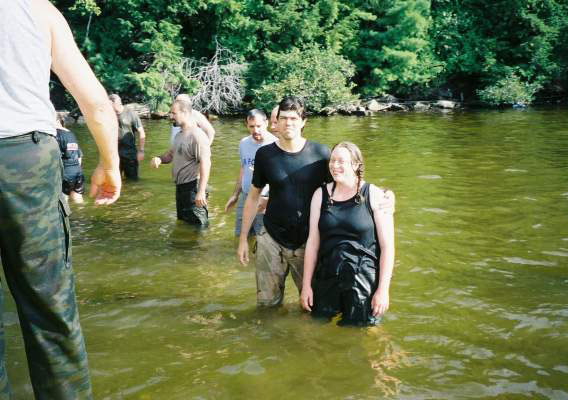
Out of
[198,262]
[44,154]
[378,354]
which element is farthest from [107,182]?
[198,262]

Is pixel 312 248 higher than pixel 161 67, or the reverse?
pixel 161 67

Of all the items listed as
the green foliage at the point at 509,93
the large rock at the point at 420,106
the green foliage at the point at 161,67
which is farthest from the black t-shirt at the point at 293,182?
the green foliage at the point at 509,93

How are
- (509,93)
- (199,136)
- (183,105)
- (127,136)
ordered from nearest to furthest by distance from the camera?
(183,105) → (199,136) → (127,136) → (509,93)

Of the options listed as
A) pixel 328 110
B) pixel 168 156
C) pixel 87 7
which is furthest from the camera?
pixel 87 7

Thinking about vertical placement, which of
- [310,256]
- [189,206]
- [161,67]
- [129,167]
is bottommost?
[189,206]

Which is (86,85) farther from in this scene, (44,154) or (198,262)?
(198,262)

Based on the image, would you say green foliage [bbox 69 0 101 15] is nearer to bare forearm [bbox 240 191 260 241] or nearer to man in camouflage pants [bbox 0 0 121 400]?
bare forearm [bbox 240 191 260 241]

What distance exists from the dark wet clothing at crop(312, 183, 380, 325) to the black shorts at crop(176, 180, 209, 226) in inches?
148

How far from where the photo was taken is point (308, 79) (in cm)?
3148

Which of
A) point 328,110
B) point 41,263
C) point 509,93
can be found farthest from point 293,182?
point 509,93

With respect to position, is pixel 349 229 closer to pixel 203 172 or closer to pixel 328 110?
pixel 203 172

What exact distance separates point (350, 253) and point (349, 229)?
7.4 inches

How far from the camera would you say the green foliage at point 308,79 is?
101 ft

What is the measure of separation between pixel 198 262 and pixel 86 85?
4.77 m
